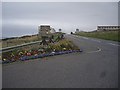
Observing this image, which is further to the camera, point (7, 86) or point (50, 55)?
point (50, 55)

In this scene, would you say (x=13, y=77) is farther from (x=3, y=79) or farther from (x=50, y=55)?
(x=50, y=55)

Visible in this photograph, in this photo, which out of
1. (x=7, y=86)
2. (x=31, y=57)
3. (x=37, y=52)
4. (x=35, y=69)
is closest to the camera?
(x=7, y=86)

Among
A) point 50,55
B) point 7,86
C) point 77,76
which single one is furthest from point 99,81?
point 50,55

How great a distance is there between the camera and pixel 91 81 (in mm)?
7805

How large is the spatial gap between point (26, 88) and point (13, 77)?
192 cm

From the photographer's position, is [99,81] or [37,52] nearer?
[99,81]

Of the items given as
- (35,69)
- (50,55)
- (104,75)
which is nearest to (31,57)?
(50,55)

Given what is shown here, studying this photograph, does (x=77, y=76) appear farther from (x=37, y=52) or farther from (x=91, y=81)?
(x=37, y=52)

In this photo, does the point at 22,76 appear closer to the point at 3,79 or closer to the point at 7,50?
the point at 3,79

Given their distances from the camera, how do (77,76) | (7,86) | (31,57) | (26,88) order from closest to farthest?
(26,88) < (7,86) < (77,76) < (31,57)

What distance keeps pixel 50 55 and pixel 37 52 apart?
1216 mm

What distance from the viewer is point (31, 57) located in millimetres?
13789

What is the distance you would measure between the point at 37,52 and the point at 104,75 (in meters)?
7.89

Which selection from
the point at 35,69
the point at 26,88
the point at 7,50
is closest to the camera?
the point at 26,88
